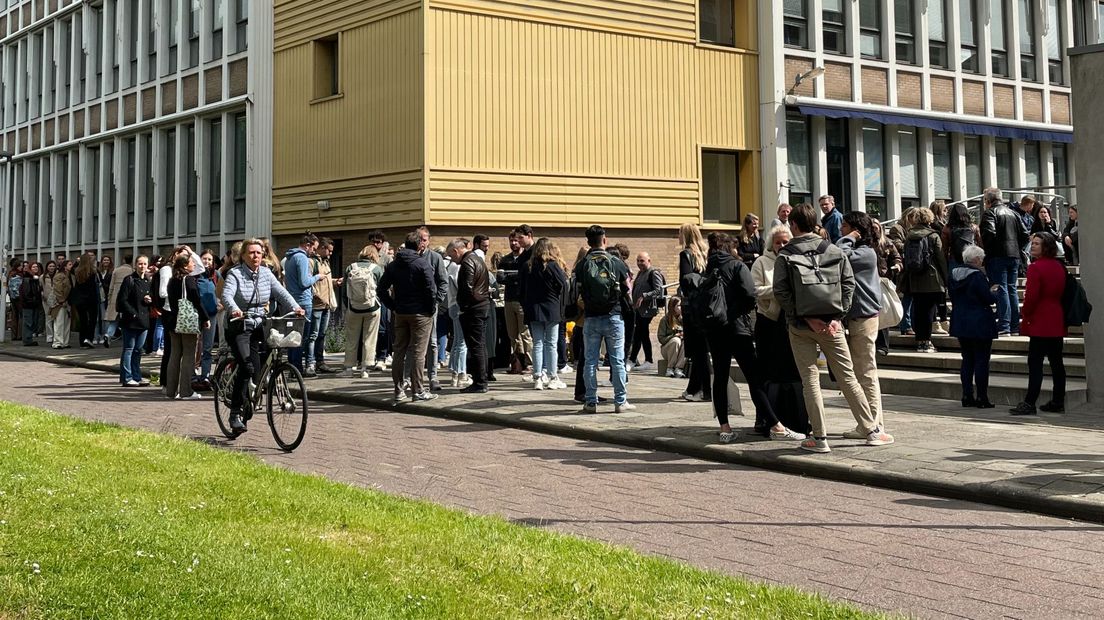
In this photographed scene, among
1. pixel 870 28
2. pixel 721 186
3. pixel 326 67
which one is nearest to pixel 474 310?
pixel 326 67

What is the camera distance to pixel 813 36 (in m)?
25.5

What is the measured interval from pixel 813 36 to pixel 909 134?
139 inches

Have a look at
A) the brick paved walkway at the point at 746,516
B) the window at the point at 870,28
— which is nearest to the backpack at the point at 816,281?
the brick paved walkway at the point at 746,516

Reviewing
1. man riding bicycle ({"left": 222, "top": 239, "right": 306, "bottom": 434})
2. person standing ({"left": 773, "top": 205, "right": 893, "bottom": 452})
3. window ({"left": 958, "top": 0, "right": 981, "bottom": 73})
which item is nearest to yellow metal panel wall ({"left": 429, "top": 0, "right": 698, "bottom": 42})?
window ({"left": 958, "top": 0, "right": 981, "bottom": 73})

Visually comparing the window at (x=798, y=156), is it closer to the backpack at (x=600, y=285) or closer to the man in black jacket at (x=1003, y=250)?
the man in black jacket at (x=1003, y=250)

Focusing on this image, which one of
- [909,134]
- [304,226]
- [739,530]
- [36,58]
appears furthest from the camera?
[36,58]

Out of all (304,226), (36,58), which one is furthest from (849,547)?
(36,58)

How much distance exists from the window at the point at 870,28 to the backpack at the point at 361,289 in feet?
Answer: 47.0

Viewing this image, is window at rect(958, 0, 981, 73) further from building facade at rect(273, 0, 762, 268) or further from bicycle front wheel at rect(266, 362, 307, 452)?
bicycle front wheel at rect(266, 362, 307, 452)

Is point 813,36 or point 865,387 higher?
point 813,36

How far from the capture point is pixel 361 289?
1658 centimetres

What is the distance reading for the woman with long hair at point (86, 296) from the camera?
25.3m

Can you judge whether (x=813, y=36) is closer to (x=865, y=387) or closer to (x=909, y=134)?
(x=909, y=134)

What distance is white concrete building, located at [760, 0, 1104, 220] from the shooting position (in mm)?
25219
